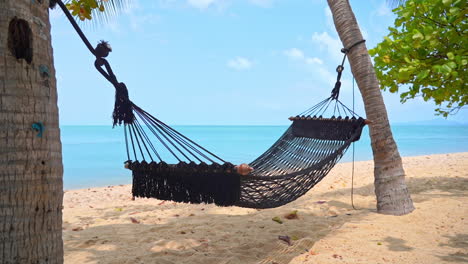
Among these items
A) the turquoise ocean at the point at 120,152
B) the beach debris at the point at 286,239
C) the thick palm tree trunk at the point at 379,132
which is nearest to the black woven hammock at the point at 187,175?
the beach debris at the point at 286,239

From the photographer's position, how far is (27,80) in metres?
1.35

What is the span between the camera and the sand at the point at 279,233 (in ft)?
8.22

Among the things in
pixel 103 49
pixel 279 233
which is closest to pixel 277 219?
pixel 279 233

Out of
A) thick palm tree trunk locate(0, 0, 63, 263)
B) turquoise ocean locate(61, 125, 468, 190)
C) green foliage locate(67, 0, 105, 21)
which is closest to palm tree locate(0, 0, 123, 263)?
thick palm tree trunk locate(0, 0, 63, 263)

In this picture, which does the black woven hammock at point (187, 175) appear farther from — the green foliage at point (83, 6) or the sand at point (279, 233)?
the green foliage at point (83, 6)

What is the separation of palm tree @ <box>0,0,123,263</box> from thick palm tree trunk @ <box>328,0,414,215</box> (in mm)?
2873

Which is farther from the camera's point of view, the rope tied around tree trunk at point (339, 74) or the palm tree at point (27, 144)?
the rope tied around tree trunk at point (339, 74)

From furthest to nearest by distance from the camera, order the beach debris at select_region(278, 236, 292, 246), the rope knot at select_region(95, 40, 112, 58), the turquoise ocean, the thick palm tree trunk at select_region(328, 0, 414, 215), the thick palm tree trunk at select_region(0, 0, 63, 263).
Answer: the turquoise ocean, the thick palm tree trunk at select_region(328, 0, 414, 215), the beach debris at select_region(278, 236, 292, 246), the rope knot at select_region(95, 40, 112, 58), the thick palm tree trunk at select_region(0, 0, 63, 263)

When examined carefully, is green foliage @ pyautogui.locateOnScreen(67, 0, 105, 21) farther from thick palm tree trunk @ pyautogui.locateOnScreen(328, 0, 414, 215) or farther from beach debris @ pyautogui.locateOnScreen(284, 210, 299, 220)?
beach debris @ pyautogui.locateOnScreen(284, 210, 299, 220)

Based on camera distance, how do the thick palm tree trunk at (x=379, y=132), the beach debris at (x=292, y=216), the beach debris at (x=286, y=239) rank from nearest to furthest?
the beach debris at (x=286, y=239) < the thick palm tree trunk at (x=379, y=132) < the beach debris at (x=292, y=216)

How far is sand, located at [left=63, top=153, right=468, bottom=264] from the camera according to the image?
2505 millimetres

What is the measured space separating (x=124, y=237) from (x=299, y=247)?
1.52m

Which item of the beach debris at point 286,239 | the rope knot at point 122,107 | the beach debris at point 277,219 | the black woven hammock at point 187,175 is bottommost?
the beach debris at point 286,239

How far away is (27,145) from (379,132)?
3020 millimetres
